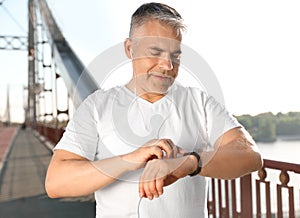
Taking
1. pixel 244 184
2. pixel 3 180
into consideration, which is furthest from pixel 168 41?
pixel 3 180

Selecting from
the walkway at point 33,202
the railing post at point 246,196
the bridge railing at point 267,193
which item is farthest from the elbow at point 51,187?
the walkway at point 33,202

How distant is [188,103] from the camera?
0.80 metres

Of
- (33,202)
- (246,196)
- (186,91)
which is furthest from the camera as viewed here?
(33,202)

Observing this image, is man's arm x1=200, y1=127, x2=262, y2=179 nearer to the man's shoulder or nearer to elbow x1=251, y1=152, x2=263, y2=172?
Result: elbow x1=251, y1=152, x2=263, y2=172

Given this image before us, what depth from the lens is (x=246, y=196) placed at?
1924 millimetres

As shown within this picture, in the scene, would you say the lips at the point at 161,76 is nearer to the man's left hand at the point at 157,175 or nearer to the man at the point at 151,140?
the man at the point at 151,140

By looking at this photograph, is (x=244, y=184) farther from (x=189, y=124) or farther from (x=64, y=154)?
(x=64, y=154)

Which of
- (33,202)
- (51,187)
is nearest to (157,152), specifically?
(51,187)

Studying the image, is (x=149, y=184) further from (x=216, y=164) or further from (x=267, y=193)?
(x=267, y=193)

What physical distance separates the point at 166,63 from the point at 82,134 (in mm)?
221

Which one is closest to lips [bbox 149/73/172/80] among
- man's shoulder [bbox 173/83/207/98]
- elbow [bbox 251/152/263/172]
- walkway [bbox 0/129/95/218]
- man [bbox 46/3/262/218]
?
man [bbox 46/3/262/218]

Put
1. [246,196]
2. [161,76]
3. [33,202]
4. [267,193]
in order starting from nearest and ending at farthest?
1. [161,76]
2. [267,193]
3. [246,196]
4. [33,202]

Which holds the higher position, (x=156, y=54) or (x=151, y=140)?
(x=156, y=54)

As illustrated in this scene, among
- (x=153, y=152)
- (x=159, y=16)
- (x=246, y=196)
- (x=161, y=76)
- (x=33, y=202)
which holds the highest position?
(x=159, y=16)
